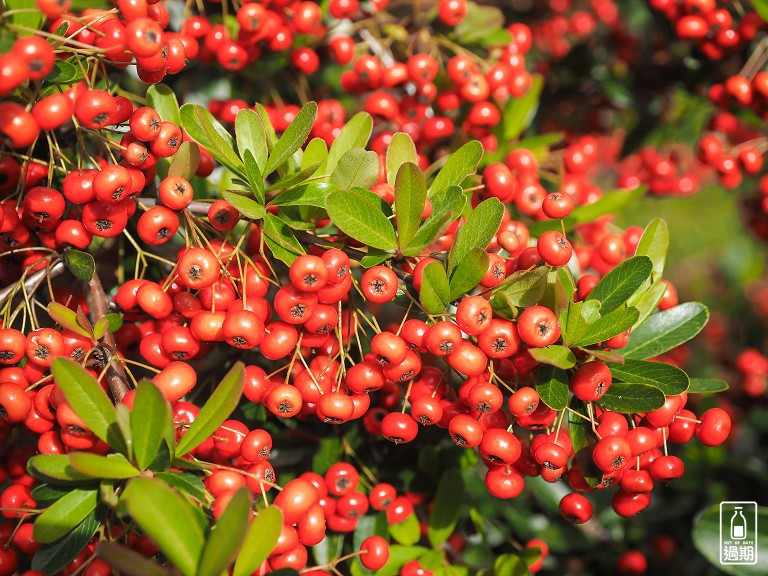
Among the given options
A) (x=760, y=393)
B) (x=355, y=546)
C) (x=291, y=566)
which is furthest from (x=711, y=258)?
(x=291, y=566)

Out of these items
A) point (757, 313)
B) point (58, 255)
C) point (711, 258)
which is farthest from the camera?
point (711, 258)

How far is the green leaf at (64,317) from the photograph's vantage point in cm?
150

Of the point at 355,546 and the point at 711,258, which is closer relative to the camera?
the point at 355,546

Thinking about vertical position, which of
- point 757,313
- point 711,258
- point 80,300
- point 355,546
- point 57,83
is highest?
point 57,83

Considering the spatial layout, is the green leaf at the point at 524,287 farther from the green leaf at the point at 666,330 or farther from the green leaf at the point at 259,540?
the green leaf at the point at 259,540

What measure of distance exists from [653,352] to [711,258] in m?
6.14

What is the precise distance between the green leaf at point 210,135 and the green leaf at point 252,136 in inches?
1.6

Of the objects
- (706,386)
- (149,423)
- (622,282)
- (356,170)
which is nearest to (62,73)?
(356,170)

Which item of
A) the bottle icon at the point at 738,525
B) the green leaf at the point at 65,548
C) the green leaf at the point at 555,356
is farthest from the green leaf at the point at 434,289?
the bottle icon at the point at 738,525

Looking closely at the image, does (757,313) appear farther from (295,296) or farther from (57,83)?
(57,83)

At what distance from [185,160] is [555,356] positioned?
1058 millimetres

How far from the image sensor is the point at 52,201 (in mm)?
1626

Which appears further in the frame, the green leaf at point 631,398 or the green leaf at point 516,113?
the green leaf at point 516,113

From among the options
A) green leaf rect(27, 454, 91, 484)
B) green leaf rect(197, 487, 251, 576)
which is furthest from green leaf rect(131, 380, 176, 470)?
green leaf rect(197, 487, 251, 576)
